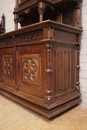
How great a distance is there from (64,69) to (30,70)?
0.40 m

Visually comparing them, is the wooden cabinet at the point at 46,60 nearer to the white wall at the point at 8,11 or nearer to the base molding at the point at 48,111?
the base molding at the point at 48,111

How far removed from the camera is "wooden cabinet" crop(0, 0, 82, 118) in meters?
1.32

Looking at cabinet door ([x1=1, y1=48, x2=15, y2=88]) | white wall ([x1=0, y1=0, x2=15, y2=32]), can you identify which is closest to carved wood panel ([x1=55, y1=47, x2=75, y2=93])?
cabinet door ([x1=1, y1=48, x2=15, y2=88])

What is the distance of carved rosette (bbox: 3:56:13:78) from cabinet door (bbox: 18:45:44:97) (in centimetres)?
26

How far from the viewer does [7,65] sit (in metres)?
1.99

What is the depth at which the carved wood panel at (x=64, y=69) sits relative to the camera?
142cm

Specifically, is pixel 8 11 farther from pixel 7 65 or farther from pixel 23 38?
pixel 23 38

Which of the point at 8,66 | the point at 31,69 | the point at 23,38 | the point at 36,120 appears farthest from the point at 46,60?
the point at 8,66

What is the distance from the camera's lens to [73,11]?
1.68 meters

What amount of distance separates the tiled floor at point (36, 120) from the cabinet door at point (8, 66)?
42cm

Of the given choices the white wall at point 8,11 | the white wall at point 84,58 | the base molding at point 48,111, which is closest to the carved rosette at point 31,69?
the base molding at point 48,111

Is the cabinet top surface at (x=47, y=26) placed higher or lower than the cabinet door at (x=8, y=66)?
higher

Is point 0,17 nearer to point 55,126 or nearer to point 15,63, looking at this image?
point 15,63

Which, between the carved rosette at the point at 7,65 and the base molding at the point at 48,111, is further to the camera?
the carved rosette at the point at 7,65
